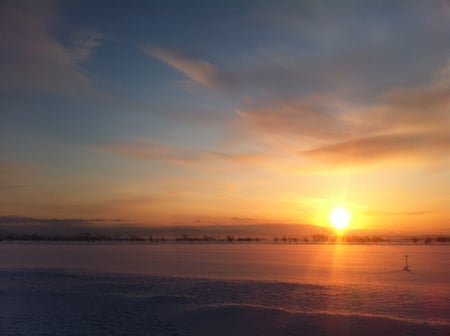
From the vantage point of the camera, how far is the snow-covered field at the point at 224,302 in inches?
345

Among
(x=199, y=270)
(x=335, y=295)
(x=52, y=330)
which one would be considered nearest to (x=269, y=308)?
(x=335, y=295)

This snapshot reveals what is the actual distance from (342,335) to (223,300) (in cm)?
373

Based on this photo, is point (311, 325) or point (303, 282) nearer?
point (311, 325)

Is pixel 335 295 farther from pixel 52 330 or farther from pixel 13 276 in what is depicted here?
pixel 13 276

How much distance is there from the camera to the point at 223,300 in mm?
11328

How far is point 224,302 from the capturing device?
11078 mm

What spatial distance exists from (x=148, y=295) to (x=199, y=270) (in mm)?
5532

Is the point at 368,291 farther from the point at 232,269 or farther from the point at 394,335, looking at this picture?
the point at 232,269

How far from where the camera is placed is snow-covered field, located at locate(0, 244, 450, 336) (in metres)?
8.77

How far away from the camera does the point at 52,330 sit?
8625mm

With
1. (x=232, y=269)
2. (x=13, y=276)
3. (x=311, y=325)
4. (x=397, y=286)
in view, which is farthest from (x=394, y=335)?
(x=13, y=276)

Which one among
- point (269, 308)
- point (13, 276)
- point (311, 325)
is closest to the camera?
point (311, 325)

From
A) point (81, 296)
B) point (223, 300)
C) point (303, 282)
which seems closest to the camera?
point (223, 300)

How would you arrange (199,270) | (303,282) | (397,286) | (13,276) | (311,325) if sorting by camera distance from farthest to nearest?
(199,270), (13,276), (303,282), (397,286), (311,325)
